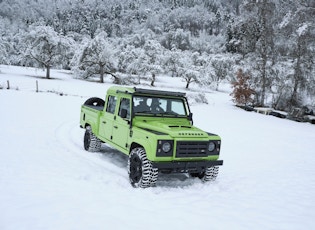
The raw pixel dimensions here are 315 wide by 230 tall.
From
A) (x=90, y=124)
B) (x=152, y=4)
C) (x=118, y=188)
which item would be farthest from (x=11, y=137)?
(x=152, y=4)

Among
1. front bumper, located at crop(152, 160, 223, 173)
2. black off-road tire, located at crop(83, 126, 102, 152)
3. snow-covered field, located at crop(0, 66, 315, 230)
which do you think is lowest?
snow-covered field, located at crop(0, 66, 315, 230)

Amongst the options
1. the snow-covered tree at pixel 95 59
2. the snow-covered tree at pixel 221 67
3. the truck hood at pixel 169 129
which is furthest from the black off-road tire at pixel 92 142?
the snow-covered tree at pixel 221 67

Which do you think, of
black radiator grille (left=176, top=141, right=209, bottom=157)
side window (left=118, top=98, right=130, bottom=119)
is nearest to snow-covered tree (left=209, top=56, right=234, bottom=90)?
side window (left=118, top=98, right=130, bottom=119)

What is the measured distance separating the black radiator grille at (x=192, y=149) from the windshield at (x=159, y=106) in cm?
142

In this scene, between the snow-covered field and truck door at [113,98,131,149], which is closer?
the snow-covered field

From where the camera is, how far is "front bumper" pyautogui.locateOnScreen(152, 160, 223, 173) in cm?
575

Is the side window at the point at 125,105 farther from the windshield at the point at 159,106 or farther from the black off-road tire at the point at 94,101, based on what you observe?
the black off-road tire at the point at 94,101

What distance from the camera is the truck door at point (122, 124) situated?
22.2 feet

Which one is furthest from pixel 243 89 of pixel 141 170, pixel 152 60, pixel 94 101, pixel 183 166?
pixel 141 170

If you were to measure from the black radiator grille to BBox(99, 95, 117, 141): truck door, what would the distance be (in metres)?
2.31

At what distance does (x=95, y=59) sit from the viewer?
3850 centimetres

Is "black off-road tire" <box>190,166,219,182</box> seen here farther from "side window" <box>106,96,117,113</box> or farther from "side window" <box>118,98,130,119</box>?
"side window" <box>106,96,117,113</box>

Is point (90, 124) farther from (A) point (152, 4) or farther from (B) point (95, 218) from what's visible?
(A) point (152, 4)

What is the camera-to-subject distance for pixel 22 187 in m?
5.61
